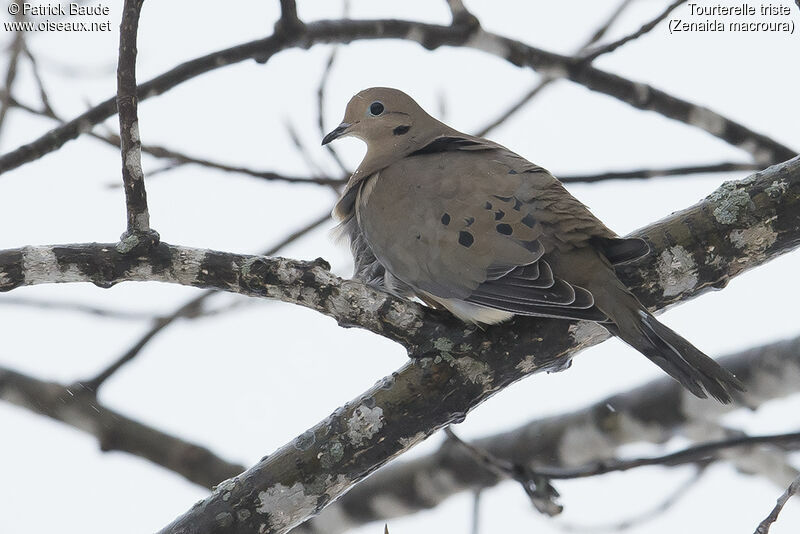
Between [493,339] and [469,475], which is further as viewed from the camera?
[469,475]

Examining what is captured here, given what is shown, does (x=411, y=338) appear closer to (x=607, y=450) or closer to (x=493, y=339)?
(x=493, y=339)

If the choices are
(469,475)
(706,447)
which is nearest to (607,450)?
(469,475)

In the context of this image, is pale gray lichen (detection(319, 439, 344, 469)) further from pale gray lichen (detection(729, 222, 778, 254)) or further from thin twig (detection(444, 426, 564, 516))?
pale gray lichen (detection(729, 222, 778, 254))

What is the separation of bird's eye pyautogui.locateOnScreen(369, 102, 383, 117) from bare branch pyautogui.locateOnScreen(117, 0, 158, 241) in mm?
1482

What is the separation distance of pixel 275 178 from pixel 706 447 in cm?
165

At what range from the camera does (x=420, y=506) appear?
353 centimetres

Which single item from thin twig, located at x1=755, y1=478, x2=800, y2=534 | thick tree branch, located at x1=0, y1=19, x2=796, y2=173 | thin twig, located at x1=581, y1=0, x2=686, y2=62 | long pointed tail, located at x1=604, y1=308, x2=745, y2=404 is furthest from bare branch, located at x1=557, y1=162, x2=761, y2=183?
thin twig, located at x1=755, y1=478, x2=800, y2=534

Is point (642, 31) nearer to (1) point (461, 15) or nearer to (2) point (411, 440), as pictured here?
(1) point (461, 15)

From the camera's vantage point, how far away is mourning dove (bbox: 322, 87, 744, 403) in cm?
217

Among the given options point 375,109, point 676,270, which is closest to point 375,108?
point 375,109

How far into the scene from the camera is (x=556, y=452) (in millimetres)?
3576

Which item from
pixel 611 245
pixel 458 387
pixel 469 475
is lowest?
pixel 458 387

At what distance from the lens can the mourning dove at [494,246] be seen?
217cm

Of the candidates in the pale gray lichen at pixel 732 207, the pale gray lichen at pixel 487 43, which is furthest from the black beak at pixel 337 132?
the pale gray lichen at pixel 732 207
